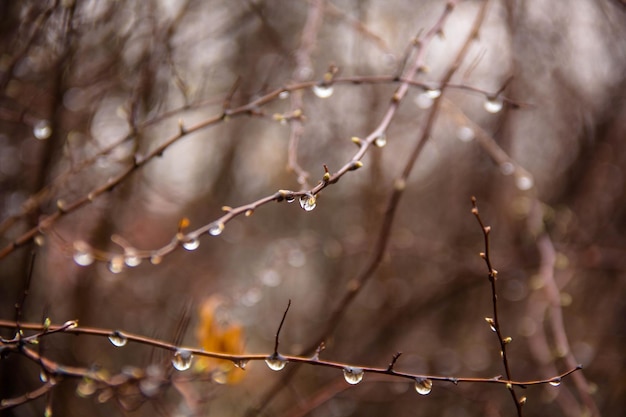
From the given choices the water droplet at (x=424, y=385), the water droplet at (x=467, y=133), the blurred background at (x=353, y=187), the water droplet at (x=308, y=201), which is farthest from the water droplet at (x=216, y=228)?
the water droplet at (x=467, y=133)

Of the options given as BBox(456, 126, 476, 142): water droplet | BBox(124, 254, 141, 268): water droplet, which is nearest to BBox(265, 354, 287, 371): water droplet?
BBox(124, 254, 141, 268): water droplet

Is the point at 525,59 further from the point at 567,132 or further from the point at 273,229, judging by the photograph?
the point at 273,229

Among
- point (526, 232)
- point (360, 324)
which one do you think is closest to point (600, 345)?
point (526, 232)

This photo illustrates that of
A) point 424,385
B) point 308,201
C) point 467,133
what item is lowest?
point 467,133

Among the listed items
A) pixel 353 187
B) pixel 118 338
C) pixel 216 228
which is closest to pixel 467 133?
pixel 216 228

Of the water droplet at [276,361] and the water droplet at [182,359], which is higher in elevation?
the water droplet at [276,361]

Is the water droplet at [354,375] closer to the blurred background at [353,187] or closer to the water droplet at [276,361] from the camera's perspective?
the water droplet at [276,361]

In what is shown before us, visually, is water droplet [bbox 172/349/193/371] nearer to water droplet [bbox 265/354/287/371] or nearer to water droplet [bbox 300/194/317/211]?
water droplet [bbox 265/354/287/371]

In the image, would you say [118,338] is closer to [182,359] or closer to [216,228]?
[182,359]
